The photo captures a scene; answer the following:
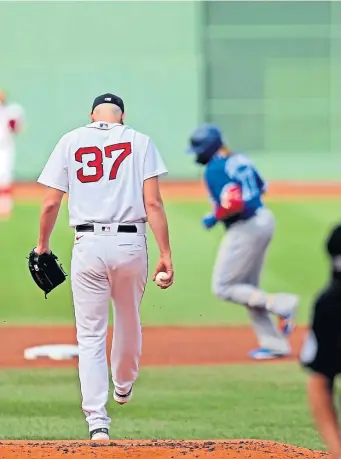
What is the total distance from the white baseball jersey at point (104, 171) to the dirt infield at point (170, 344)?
3465mm

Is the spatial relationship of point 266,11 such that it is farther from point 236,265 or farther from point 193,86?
point 236,265

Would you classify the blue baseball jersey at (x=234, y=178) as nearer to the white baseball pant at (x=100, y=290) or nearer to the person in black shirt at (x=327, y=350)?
the white baseball pant at (x=100, y=290)

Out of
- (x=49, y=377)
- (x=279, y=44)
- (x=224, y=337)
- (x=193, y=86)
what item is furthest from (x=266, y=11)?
(x=49, y=377)

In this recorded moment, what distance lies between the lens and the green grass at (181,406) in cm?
650

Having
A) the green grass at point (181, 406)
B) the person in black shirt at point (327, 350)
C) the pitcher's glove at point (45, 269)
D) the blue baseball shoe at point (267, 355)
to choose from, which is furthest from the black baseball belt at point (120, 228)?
the blue baseball shoe at point (267, 355)

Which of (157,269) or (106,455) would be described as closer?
(106,455)

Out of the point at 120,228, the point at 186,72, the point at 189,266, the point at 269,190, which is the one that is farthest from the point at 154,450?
the point at 186,72

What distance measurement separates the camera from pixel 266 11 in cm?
3131

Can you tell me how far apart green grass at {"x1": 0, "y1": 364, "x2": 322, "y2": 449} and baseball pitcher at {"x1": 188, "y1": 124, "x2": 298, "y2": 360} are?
1.42 feet

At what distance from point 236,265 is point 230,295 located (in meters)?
0.24

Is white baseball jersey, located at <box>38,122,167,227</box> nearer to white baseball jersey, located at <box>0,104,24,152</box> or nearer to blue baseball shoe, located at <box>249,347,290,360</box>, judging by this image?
blue baseball shoe, located at <box>249,347,290,360</box>

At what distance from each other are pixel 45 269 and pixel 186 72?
81.7 feet

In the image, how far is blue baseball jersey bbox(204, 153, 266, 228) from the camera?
28.4ft

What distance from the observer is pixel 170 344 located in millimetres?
10250
